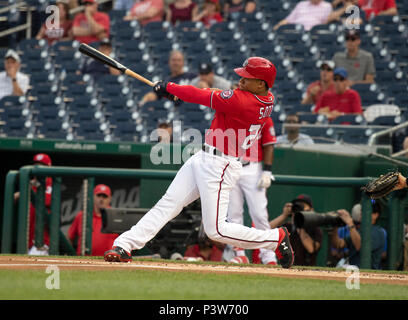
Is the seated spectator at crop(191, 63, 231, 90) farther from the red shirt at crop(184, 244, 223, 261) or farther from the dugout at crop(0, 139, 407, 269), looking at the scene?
the red shirt at crop(184, 244, 223, 261)

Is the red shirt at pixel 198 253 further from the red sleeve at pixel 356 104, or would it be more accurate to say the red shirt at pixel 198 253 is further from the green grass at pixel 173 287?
the red sleeve at pixel 356 104

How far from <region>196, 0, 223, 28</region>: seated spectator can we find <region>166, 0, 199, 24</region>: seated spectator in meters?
0.17

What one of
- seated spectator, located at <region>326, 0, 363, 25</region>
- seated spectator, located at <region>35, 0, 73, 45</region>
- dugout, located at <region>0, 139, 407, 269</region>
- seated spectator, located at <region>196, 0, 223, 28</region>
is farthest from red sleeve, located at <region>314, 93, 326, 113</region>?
seated spectator, located at <region>35, 0, 73, 45</region>

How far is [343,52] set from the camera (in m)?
10.8

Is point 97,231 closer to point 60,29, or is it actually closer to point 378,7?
point 378,7

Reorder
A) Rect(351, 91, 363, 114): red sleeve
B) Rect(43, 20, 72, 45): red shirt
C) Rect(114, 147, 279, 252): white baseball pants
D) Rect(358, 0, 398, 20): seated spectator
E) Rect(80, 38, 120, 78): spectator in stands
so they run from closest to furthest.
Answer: Rect(114, 147, 279, 252): white baseball pants
Rect(351, 91, 363, 114): red sleeve
Rect(358, 0, 398, 20): seated spectator
Rect(80, 38, 120, 78): spectator in stands
Rect(43, 20, 72, 45): red shirt

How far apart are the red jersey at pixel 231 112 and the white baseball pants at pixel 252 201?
52.0 inches

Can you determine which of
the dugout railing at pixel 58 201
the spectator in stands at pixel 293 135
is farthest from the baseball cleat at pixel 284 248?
the spectator in stands at pixel 293 135

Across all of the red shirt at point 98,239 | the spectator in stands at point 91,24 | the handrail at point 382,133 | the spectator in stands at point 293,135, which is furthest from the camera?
the spectator in stands at point 91,24

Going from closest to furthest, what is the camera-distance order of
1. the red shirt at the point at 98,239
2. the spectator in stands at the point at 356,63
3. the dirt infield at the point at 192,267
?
the dirt infield at the point at 192,267 < the red shirt at the point at 98,239 < the spectator in stands at the point at 356,63

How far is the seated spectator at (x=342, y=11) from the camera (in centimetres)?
1109

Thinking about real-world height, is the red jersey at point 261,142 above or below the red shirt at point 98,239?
above

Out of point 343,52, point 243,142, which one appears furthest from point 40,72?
point 243,142

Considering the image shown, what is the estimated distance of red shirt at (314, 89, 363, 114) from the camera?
9391 millimetres
